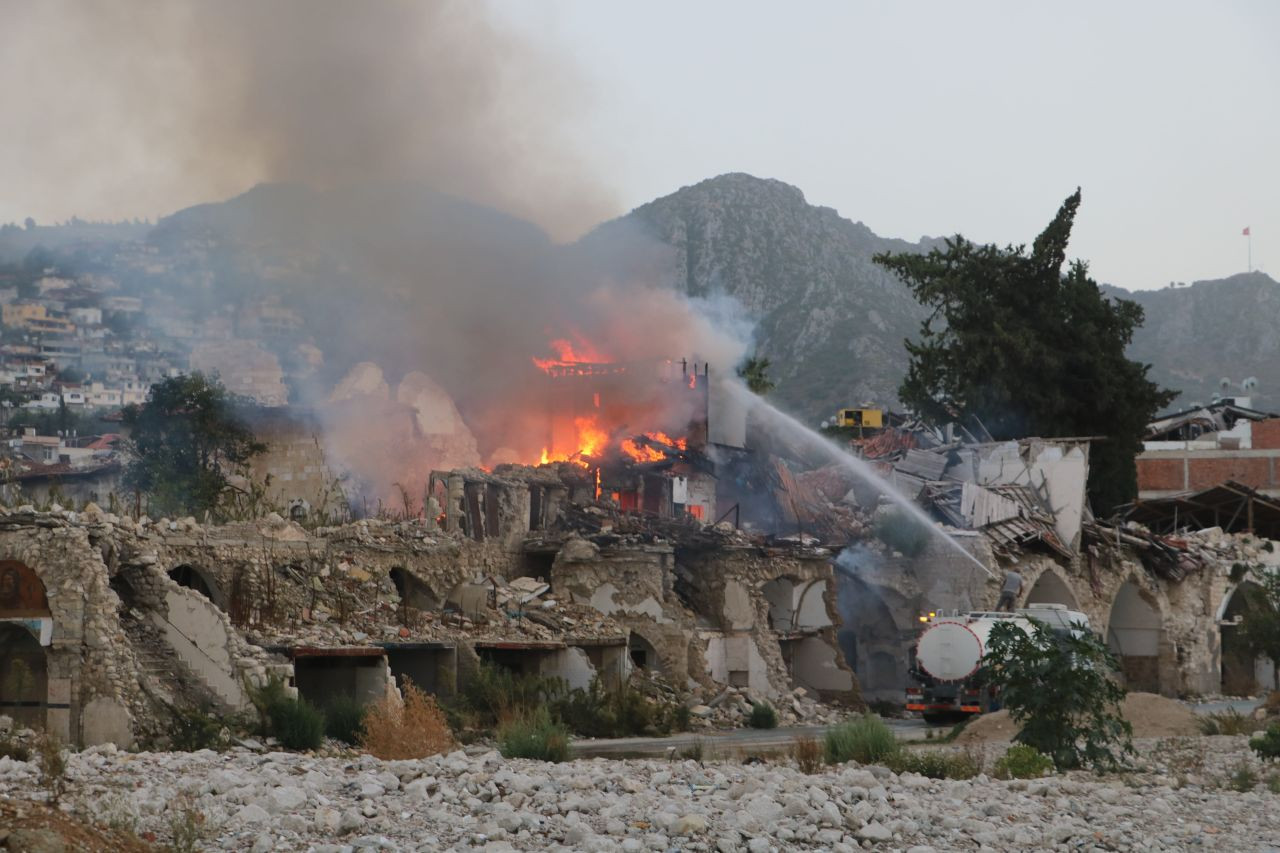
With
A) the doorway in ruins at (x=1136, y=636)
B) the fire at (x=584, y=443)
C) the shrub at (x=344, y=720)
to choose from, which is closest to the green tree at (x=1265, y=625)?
the doorway in ruins at (x=1136, y=636)

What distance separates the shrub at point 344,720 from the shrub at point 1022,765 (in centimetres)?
904

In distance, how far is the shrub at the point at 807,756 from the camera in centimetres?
1850

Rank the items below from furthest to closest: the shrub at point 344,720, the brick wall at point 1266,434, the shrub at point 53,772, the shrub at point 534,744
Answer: the brick wall at point 1266,434 < the shrub at point 344,720 < the shrub at point 534,744 < the shrub at point 53,772

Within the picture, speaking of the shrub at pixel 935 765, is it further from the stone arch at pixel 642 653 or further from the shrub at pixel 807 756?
the stone arch at pixel 642 653

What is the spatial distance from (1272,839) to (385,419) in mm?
35342

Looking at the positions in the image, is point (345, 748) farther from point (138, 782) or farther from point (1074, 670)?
point (1074, 670)

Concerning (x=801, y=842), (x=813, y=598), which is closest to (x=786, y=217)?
(x=813, y=598)

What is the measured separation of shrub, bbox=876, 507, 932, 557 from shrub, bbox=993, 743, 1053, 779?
65.5ft

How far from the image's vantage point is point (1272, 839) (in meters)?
14.8

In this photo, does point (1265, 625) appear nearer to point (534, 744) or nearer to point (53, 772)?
point (534, 744)

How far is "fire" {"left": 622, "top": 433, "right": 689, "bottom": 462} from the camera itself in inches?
1670

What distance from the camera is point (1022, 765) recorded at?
749 inches

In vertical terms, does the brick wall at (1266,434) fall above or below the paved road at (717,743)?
above

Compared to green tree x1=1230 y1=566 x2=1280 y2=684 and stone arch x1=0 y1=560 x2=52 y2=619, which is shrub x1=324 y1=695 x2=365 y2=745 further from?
green tree x1=1230 y1=566 x2=1280 y2=684
